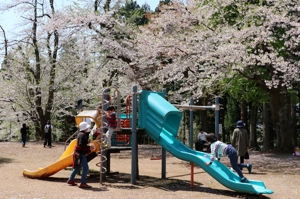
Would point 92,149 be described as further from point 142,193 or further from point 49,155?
point 49,155

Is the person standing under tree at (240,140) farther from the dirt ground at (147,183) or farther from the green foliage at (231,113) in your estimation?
the green foliage at (231,113)

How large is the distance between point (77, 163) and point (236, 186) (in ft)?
12.1

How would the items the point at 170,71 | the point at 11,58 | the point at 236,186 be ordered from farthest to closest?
the point at 11,58 < the point at 170,71 < the point at 236,186

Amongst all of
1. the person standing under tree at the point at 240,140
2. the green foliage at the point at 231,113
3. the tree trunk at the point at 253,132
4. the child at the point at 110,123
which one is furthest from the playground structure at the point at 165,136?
the green foliage at the point at 231,113

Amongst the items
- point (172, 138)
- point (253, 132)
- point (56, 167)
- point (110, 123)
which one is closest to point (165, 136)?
point (172, 138)

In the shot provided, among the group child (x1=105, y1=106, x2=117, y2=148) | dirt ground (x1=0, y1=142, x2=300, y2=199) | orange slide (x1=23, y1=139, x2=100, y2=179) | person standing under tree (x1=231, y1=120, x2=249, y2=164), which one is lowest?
dirt ground (x1=0, y1=142, x2=300, y2=199)

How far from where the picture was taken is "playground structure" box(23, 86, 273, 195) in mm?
8992

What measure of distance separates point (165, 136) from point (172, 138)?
0.19m

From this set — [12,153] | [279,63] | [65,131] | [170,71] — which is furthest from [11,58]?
[279,63]

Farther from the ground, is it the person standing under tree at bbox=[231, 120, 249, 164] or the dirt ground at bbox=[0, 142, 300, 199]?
the person standing under tree at bbox=[231, 120, 249, 164]

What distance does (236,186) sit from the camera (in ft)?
28.7

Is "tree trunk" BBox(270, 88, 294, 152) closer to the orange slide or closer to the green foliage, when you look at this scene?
the orange slide

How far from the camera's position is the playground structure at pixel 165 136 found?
899 cm

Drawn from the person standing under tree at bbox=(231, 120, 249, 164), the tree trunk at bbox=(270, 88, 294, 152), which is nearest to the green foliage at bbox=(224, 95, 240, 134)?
the tree trunk at bbox=(270, 88, 294, 152)
